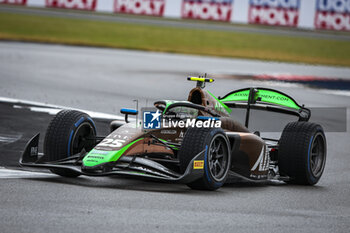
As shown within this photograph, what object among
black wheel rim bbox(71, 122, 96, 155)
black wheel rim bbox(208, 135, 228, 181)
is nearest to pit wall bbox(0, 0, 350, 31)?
black wheel rim bbox(71, 122, 96, 155)

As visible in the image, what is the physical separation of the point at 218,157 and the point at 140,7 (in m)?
27.4

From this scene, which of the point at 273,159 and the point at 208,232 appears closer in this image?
the point at 208,232

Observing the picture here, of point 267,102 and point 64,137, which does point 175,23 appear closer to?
point 267,102

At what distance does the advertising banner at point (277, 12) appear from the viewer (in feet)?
107

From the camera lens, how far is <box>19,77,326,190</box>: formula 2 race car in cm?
680

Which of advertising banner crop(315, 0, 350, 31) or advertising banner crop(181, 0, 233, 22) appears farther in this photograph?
advertising banner crop(181, 0, 233, 22)

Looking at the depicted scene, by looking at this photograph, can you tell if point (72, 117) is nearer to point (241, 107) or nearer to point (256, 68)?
point (241, 107)

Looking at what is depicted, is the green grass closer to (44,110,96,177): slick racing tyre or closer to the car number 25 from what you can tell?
(44,110,96,177): slick racing tyre

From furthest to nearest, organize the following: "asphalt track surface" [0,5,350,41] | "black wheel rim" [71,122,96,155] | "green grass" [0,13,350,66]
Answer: "asphalt track surface" [0,5,350,41], "green grass" [0,13,350,66], "black wheel rim" [71,122,96,155]

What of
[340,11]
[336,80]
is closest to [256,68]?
[336,80]

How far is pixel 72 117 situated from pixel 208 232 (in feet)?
8.62

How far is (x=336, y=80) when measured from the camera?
21.2 m

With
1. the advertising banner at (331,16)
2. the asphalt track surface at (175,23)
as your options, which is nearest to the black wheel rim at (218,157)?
the advertising banner at (331,16)

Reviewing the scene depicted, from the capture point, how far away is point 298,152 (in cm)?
791
